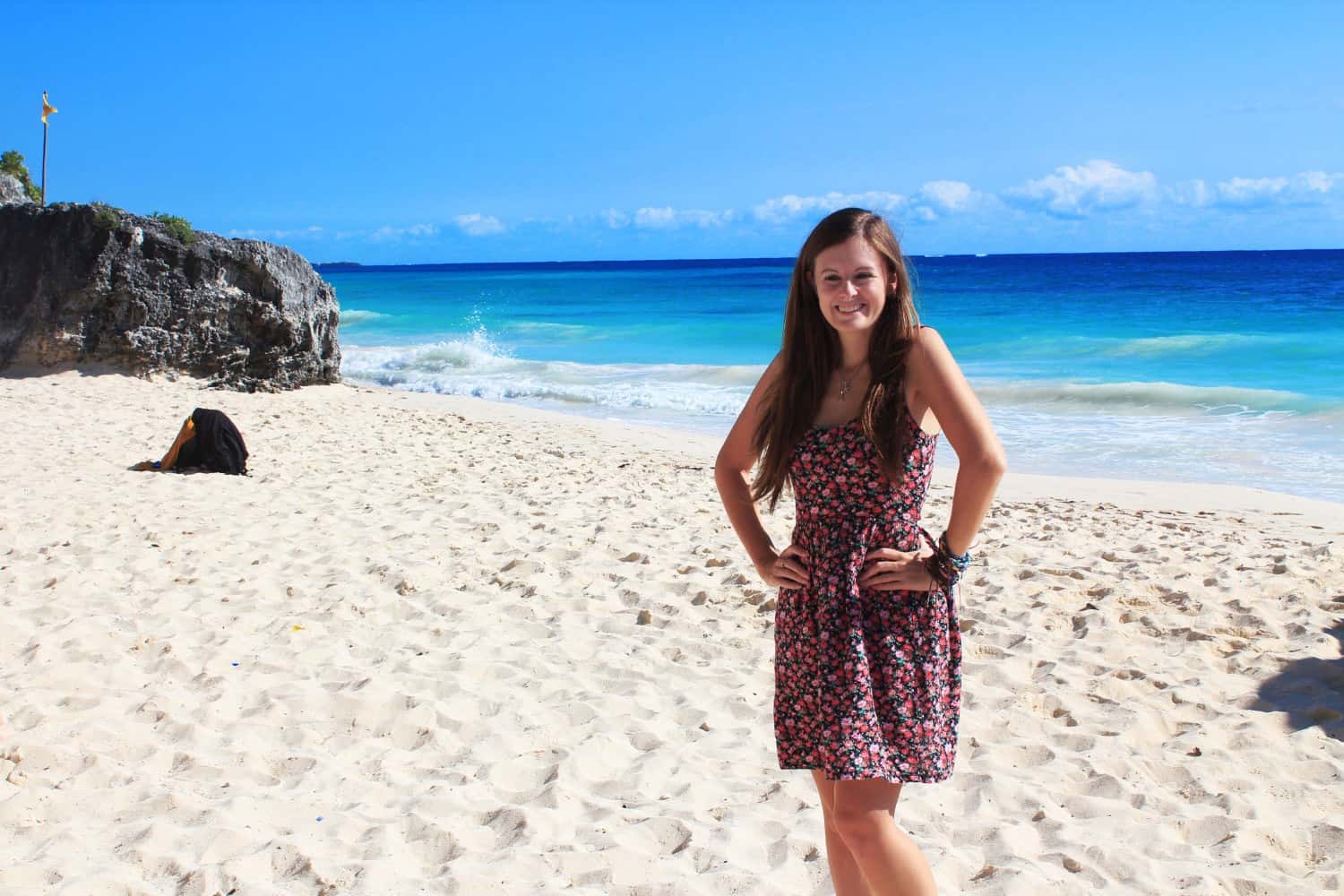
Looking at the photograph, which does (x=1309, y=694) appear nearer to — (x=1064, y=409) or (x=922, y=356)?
(x=922, y=356)

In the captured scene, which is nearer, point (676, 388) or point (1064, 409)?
point (1064, 409)

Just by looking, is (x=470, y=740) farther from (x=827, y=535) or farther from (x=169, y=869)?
(x=827, y=535)

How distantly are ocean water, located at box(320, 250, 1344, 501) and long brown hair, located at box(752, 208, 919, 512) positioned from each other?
157 millimetres

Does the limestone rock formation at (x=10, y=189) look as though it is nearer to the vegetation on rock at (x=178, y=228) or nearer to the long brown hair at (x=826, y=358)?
the vegetation on rock at (x=178, y=228)

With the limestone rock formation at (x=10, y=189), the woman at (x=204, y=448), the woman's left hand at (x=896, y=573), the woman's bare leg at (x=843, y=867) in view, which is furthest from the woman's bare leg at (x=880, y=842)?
the limestone rock formation at (x=10, y=189)

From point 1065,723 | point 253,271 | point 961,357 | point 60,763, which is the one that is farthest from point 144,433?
point 961,357

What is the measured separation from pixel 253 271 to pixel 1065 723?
1257cm

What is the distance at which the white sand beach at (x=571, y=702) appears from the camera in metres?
2.92

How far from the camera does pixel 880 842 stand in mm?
2031

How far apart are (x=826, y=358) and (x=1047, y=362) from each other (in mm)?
21769

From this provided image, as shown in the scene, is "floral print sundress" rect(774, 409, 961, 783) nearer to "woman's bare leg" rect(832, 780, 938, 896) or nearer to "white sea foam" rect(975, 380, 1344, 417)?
"woman's bare leg" rect(832, 780, 938, 896)

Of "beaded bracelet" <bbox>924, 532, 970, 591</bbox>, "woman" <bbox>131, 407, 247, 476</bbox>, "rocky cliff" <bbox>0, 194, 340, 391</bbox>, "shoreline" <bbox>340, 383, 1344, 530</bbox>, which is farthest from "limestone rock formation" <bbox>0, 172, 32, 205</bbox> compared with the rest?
"beaded bracelet" <bbox>924, 532, 970, 591</bbox>

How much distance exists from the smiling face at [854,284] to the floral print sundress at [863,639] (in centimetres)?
22

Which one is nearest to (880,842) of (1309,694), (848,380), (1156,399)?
(848,380)
